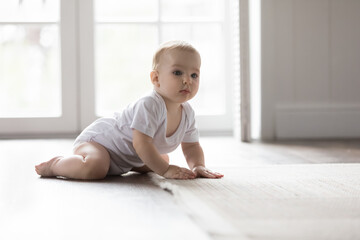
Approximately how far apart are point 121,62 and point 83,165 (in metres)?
1.79

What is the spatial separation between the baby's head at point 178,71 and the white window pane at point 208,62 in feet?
5.53

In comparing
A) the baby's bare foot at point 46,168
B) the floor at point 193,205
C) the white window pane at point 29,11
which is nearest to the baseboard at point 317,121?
the floor at point 193,205

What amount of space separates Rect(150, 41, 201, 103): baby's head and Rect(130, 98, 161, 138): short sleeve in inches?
1.9

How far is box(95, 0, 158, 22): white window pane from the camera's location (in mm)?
3014

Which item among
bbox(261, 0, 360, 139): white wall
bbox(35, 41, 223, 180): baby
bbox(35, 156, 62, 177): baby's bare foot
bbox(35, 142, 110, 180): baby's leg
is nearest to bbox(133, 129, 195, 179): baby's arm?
bbox(35, 41, 223, 180): baby

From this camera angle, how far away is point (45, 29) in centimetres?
296

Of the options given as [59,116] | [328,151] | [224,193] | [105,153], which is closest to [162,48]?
[105,153]

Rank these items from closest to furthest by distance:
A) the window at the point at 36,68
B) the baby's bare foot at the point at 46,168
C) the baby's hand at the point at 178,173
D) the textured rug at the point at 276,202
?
the textured rug at the point at 276,202, the baby's hand at the point at 178,173, the baby's bare foot at the point at 46,168, the window at the point at 36,68

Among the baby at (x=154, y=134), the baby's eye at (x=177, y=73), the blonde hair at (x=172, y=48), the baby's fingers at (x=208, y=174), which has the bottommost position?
the baby's fingers at (x=208, y=174)

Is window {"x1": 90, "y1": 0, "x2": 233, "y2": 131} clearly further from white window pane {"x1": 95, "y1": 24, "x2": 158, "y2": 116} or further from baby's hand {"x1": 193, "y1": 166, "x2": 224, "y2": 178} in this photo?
baby's hand {"x1": 193, "y1": 166, "x2": 224, "y2": 178}

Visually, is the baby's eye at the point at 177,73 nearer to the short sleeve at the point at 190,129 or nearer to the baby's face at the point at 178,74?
the baby's face at the point at 178,74

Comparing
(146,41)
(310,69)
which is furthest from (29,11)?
(310,69)

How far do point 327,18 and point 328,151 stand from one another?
0.93 m

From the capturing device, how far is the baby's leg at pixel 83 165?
1371 millimetres
